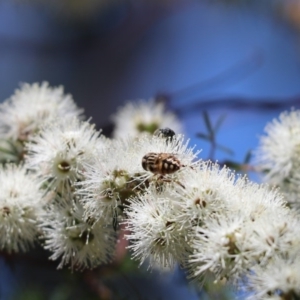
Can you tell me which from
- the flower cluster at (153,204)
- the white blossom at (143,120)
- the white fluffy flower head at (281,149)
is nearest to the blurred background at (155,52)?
the white blossom at (143,120)

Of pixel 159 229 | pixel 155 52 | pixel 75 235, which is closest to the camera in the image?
pixel 159 229

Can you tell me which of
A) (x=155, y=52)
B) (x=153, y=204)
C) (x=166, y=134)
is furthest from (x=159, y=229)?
(x=155, y=52)

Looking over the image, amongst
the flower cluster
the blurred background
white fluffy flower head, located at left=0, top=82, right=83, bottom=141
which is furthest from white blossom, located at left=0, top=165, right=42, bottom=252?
the blurred background

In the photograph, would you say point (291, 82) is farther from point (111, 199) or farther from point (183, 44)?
point (111, 199)

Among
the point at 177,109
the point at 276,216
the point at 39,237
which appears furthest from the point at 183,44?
the point at 276,216

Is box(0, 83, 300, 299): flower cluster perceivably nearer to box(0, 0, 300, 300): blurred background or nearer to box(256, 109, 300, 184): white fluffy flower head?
box(256, 109, 300, 184): white fluffy flower head

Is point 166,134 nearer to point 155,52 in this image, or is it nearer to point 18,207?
point 18,207
